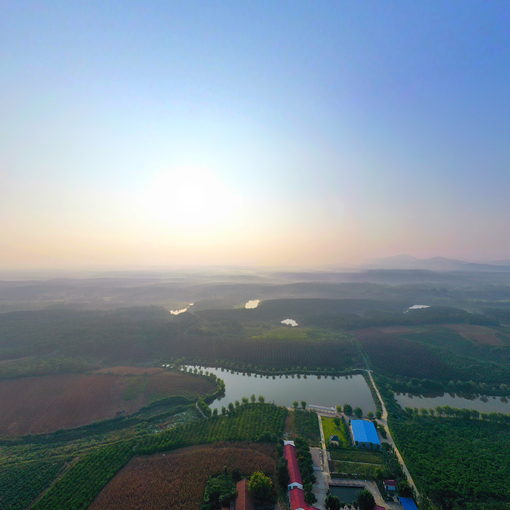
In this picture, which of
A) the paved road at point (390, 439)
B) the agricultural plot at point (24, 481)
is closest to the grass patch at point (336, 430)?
the paved road at point (390, 439)

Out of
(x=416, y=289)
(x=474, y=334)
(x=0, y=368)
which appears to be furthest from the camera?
(x=416, y=289)

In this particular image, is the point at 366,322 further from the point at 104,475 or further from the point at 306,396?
the point at 104,475

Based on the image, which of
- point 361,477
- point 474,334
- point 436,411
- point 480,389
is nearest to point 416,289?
point 474,334

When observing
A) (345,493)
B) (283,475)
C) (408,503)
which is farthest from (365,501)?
(283,475)

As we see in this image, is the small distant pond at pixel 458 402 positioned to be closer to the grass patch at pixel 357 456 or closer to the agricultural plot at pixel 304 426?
the grass patch at pixel 357 456

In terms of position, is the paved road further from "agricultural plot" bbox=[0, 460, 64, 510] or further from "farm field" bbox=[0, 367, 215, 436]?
"agricultural plot" bbox=[0, 460, 64, 510]

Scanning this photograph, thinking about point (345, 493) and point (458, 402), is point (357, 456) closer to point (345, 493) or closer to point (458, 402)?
point (345, 493)

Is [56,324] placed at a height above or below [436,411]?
above
